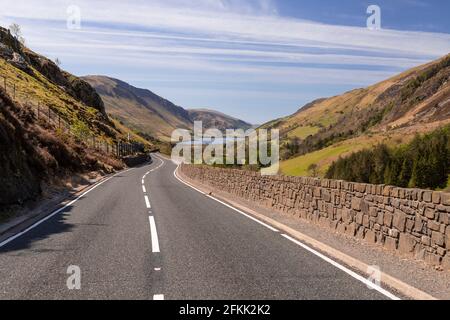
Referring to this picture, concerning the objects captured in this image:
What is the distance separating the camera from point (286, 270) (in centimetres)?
816

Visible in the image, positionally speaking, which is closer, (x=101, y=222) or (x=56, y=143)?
(x=101, y=222)

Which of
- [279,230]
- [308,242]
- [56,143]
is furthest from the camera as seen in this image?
[56,143]

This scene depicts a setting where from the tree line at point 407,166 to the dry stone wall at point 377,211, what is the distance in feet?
300

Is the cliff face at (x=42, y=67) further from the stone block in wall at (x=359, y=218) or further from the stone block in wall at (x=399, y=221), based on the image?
the stone block in wall at (x=399, y=221)

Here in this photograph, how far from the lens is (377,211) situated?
10422 mm

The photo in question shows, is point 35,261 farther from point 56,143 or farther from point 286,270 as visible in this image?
point 56,143

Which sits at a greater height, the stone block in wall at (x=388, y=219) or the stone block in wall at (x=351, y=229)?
the stone block in wall at (x=388, y=219)

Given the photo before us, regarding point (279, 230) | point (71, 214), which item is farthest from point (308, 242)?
point (71, 214)

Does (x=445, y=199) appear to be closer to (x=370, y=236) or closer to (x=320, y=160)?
(x=370, y=236)

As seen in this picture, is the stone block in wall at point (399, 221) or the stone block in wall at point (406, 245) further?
the stone block in wall at point (399, 221)

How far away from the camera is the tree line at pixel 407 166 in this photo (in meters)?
104
